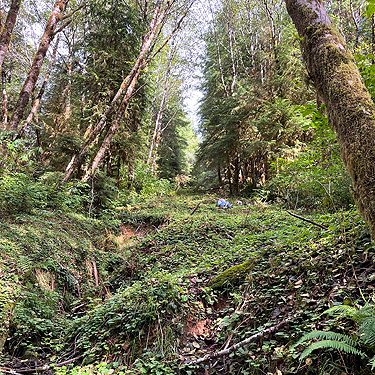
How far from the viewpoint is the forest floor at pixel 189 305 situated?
2352 mm

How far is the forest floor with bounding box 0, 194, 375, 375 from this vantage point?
92.6 inches

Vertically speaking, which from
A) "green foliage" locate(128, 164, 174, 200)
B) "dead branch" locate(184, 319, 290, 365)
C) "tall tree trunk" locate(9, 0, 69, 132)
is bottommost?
"dead branch" locate(184, 319, 290, 365)

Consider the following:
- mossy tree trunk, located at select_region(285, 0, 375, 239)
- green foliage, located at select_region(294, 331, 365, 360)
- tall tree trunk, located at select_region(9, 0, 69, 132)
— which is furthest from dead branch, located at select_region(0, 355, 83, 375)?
tall tree trunk, located at select_region(9, 0, 69, 132)

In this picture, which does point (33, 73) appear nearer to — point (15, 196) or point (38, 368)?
point (15, 196)

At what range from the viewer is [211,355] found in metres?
2.56

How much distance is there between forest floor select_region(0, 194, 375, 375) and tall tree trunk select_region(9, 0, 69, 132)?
2504 millimetres

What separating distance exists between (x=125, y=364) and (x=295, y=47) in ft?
42.7

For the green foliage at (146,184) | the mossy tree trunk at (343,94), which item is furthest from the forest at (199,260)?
the green foliage at (146,184)

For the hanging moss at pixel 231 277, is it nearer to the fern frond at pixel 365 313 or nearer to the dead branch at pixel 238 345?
the dead branch at pixel 238 345

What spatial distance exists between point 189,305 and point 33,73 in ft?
21.8

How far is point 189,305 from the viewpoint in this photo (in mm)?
3363

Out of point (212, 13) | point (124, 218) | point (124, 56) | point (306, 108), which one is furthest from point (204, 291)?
point (212, 13)

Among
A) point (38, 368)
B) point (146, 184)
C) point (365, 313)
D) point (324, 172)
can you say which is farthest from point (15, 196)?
point (146, 184)

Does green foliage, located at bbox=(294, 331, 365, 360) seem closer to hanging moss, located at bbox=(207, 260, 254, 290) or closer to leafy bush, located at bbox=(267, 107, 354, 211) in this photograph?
hanging moss, located at bbox=(207, 260, 254, 290)
